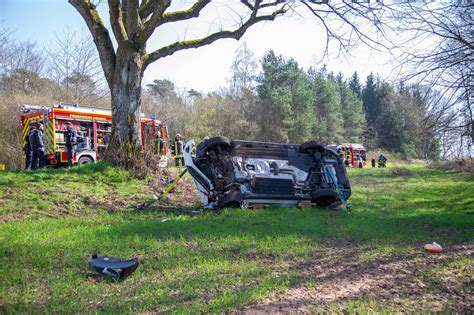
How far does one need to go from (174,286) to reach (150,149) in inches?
332

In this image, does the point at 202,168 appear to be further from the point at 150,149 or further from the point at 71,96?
the point at 71,96

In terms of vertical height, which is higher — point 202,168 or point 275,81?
point 275,81

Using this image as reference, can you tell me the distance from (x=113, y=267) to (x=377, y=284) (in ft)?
8.83

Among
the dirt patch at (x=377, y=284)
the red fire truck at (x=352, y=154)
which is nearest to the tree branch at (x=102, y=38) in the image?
the dirt patch at (x=377, y=284)

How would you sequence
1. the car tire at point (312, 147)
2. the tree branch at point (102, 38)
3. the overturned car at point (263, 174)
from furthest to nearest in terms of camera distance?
the tree branch at point (102, 38), the car tire at point (312, 147), the overturned car at point (263, 174)

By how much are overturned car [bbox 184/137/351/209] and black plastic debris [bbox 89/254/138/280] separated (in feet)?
13.3

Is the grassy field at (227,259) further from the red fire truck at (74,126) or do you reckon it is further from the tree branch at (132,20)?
the red fire truck at (74,126)

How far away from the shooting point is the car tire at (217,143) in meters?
8.38

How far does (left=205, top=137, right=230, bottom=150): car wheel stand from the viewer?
8383 mm

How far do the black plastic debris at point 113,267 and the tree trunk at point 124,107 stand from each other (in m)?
7.31

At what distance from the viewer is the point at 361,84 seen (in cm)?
7781

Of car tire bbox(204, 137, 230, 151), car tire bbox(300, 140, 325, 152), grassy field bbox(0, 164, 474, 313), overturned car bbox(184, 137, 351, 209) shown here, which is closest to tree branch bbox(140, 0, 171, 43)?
overturned car bbox(184, 137, 351, 209)

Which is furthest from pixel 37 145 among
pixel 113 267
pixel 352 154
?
pixel 352 154

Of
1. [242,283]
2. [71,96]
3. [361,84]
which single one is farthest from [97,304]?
[361,84]
